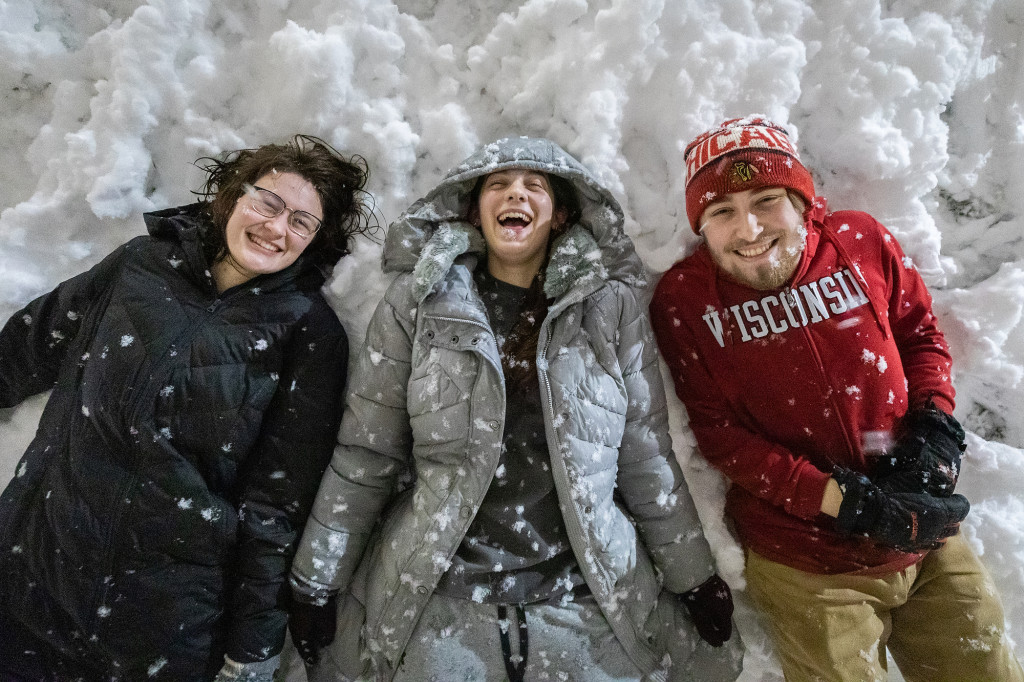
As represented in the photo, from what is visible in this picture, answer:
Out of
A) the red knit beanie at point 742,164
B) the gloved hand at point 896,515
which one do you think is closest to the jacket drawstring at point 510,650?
the gloved hand at point 896,515

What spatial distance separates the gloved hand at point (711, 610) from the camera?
72.5 inches

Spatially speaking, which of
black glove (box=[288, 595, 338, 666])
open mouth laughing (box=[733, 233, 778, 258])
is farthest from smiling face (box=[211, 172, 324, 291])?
open mouth laughing (box=[733, 233, 778, 258])

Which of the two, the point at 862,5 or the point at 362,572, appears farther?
the point at 862,5

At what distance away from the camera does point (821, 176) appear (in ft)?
6.99

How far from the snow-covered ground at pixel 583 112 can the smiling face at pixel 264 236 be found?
22 cm

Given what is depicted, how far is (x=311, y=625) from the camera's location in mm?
1777

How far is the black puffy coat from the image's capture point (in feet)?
5.48

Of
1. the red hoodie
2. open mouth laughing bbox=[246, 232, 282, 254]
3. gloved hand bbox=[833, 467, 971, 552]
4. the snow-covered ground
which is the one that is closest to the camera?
gloved hand bbox=[833, 467, 971, 552]

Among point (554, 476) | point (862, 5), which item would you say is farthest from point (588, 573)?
point (862, 5)

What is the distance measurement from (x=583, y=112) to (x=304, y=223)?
105 cm

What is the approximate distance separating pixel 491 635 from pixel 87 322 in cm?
162

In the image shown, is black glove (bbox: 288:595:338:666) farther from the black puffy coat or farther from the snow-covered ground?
the snow-covered ground

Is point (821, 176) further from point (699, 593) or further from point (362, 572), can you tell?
point (362, 572)

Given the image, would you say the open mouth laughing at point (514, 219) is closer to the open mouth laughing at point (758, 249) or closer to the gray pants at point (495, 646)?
the open mouth laughing at point (758, 249)
